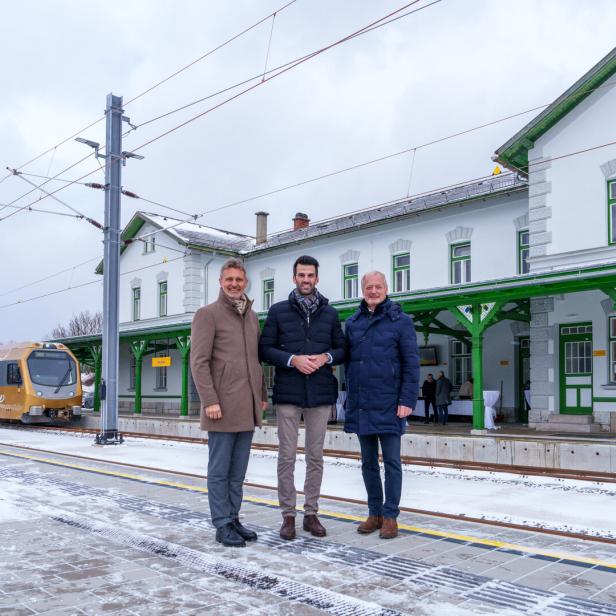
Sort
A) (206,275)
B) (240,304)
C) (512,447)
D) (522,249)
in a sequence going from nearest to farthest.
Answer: (240,304) → (512,447) → (522,249) → (206,275)

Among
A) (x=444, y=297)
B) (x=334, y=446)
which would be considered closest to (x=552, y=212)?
(x=444, y=297)

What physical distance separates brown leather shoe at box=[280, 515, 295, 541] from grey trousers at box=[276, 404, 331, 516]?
0.09 m

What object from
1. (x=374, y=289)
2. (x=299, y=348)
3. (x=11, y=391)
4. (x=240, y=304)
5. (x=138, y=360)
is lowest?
(x=11, y=391)

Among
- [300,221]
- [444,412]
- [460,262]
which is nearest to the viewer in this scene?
[444,412]

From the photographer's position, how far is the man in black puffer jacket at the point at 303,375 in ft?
16.7

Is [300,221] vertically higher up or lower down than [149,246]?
higher up

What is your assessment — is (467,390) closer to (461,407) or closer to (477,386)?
(461,407)

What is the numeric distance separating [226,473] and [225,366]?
30.1 inches

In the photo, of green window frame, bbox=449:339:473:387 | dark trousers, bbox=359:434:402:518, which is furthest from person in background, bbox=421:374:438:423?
dark trousers, bbox=359:434:402:518

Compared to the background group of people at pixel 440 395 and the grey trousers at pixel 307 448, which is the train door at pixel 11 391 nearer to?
the background group of people at pixel 440 395

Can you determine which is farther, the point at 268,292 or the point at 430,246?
the point at 268,292

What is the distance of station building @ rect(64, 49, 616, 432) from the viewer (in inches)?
596

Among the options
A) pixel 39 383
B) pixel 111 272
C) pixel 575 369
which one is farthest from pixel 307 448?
pixel 39 383

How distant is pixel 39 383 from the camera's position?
22500 mm
